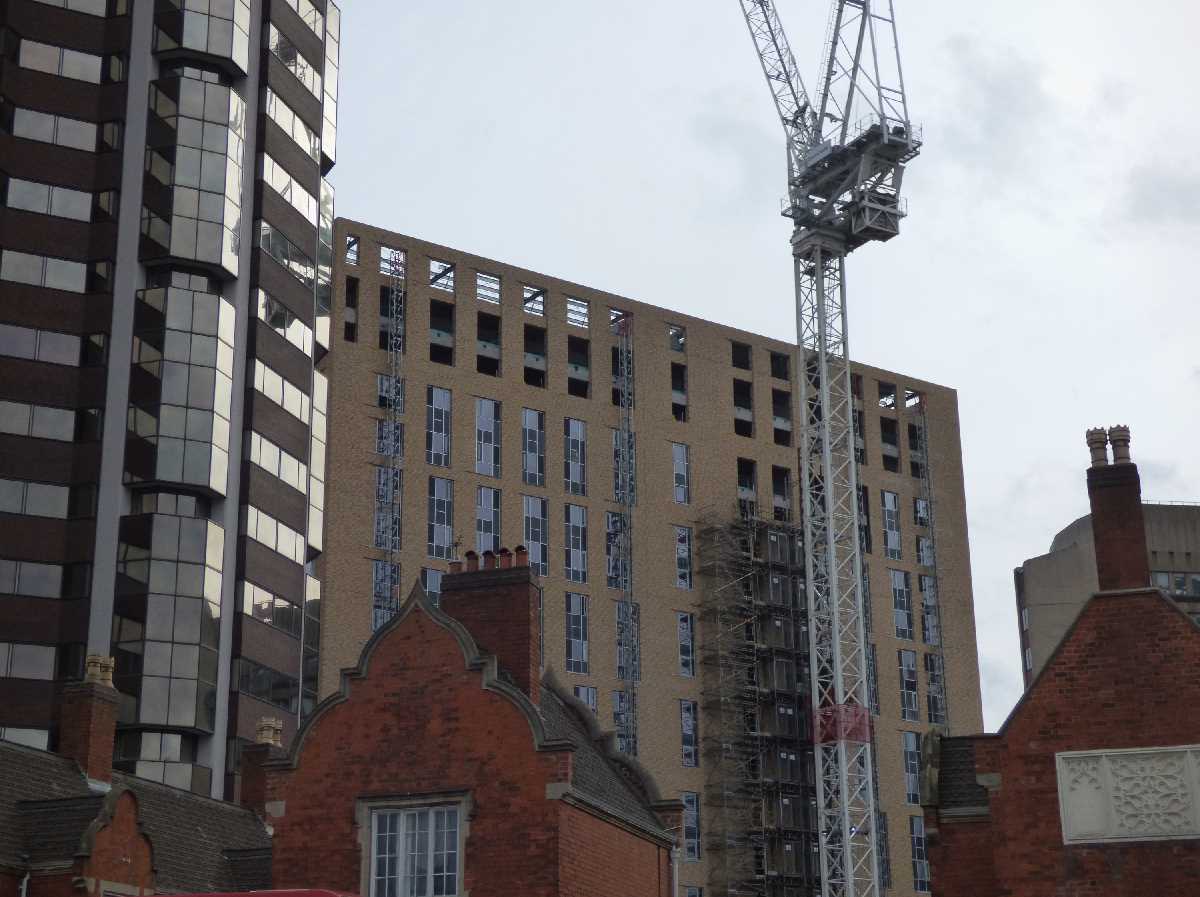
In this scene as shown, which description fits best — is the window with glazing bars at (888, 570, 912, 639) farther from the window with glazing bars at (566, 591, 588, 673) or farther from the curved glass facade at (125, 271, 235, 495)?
the curved glass facade at (125, 271, 235, 495)

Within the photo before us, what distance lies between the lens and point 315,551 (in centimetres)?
8225

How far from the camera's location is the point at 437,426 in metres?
99.2

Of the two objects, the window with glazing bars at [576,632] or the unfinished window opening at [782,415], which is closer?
the window with glazing bars at [576,632]

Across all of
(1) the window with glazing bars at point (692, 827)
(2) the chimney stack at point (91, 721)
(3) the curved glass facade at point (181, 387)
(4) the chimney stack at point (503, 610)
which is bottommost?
(2) the chimney stack at point (91, 721)

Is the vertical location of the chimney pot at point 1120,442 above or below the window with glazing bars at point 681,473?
below

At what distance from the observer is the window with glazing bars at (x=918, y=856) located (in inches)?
4405

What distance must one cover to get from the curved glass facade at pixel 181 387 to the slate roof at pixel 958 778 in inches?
1809

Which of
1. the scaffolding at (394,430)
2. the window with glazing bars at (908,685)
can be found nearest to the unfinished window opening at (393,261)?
the scaffolding at (394,430)

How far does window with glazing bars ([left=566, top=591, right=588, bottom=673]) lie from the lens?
101m

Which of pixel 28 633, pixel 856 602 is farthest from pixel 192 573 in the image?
pixel 856 602

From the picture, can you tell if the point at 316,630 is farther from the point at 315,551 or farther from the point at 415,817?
the point at 415,817

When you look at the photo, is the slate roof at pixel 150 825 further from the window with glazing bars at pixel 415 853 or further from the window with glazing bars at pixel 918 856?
the window with glazing bars at pixel 918 856

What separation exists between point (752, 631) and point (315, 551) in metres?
36.8

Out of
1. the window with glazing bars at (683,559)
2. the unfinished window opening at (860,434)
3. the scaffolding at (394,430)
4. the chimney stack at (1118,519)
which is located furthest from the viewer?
the unfinished window opening at (860,434)
